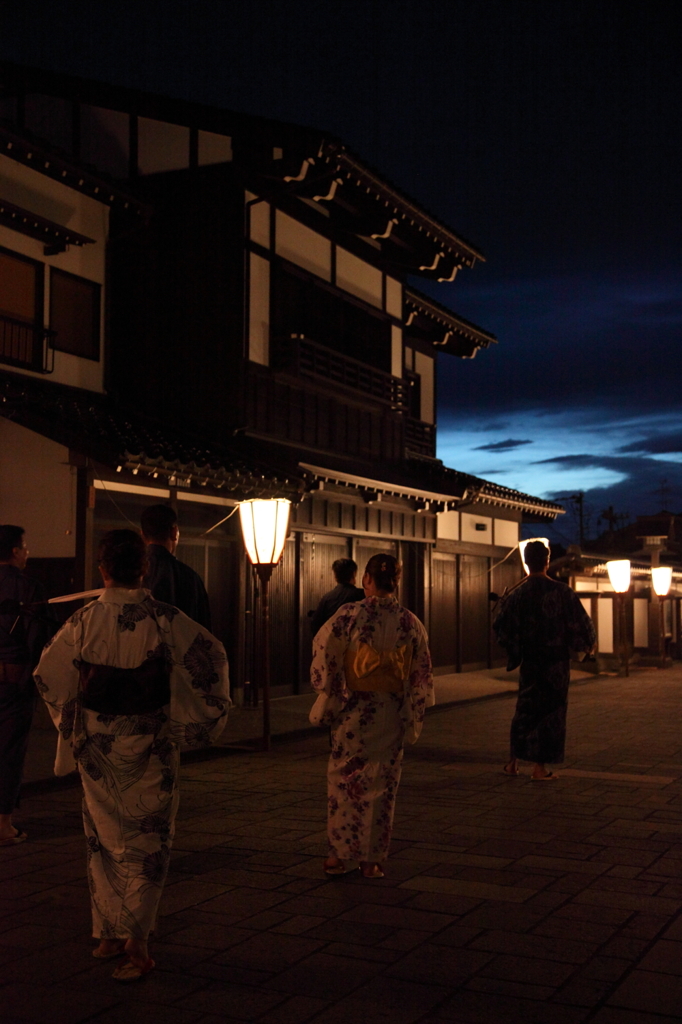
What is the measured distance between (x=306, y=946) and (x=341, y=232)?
14677mm

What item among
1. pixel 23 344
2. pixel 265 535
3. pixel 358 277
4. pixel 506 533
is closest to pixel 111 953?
pixel 265 535

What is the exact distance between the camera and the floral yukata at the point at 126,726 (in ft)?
14.4

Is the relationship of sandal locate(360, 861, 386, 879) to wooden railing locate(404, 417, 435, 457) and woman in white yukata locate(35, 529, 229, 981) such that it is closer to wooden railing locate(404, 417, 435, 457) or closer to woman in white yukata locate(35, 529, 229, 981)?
woman in white yukata locate(35, 529, 229, 981)

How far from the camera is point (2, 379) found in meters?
11.7

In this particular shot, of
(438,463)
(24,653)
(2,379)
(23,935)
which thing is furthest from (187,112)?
(23,935)

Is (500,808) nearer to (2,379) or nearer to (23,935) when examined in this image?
(23,935)

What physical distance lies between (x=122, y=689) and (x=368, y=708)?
6.43ft

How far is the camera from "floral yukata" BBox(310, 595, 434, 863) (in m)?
5.92

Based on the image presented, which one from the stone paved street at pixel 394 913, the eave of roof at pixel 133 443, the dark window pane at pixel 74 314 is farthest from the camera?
the dark window pane at pixel 74 314

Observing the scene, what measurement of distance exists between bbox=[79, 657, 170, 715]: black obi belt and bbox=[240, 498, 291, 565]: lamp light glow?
664cm

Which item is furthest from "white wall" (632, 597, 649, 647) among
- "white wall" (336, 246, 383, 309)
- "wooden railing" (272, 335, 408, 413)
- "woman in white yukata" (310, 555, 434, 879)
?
"woman in white yukata" (310, 555, 434, 879)

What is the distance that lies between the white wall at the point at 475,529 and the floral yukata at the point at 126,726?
17.4 m

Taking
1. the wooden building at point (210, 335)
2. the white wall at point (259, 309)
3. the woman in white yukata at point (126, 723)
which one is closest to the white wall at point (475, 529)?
the wooden building at point (210, 335)

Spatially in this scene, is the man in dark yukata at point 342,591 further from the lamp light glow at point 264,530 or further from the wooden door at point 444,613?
the wooden door at point 444,613
